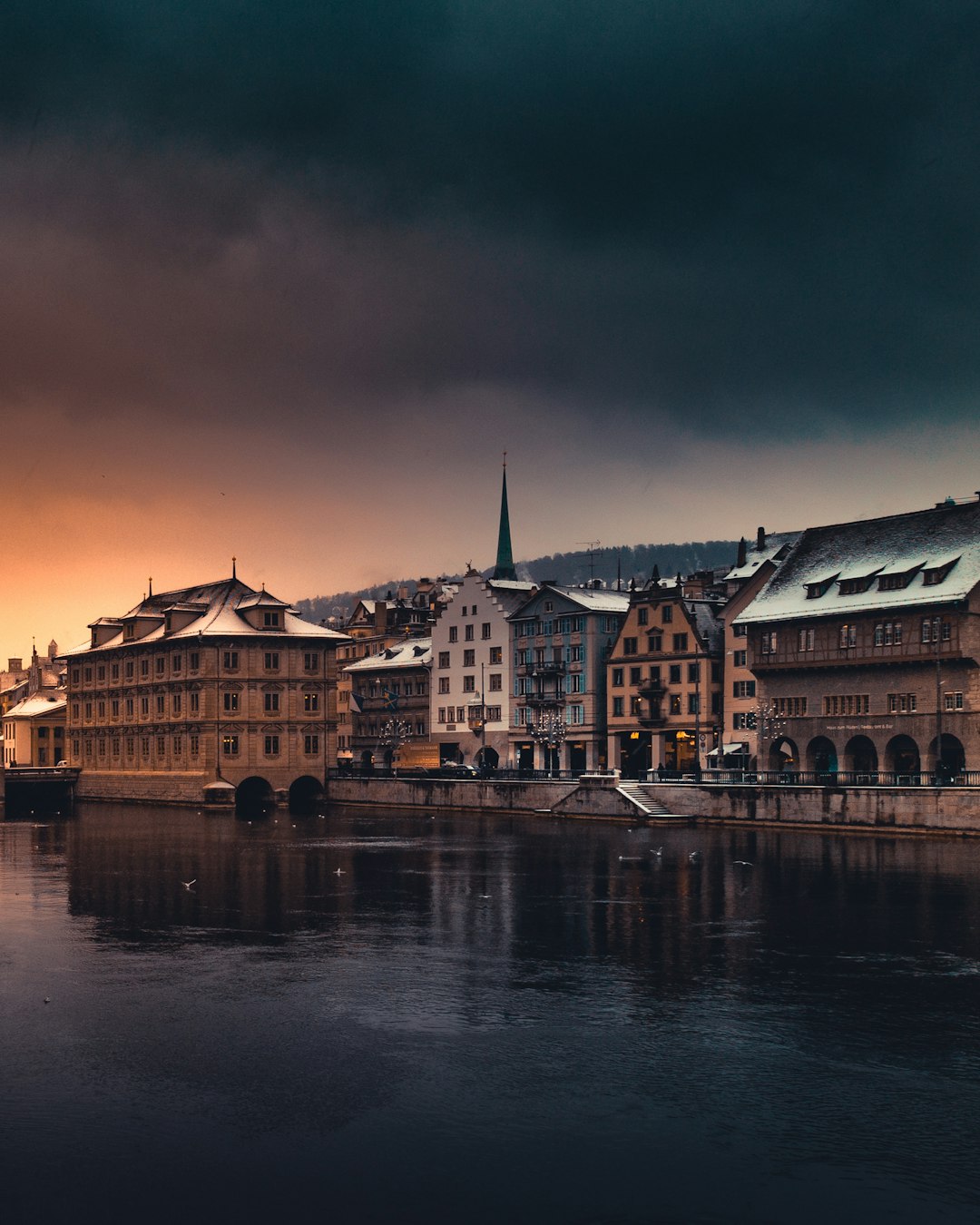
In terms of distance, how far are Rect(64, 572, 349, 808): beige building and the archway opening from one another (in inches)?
2188

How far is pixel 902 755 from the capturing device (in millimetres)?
89812

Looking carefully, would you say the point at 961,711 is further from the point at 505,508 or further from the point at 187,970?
the point at 505,508

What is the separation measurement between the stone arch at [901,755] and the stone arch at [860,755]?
2.23 meters

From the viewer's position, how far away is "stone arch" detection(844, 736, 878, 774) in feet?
303

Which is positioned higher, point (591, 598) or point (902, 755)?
point (591, 598)

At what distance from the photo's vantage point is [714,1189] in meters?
20.6

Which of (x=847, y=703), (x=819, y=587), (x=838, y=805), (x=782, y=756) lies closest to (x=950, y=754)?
(x=847, y=703)

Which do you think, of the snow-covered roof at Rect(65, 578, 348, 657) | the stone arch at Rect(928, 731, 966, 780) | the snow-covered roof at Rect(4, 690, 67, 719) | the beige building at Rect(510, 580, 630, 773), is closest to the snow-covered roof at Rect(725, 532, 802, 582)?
the beige building at Rect(510, 580, 630, 773)

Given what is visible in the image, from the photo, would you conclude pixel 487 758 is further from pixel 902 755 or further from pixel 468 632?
pixel 902 755

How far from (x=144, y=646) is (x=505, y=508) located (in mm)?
73130

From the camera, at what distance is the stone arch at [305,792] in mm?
128375

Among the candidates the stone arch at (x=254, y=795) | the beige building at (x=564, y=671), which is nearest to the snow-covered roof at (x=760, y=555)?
the beige building at (x=564, y=671)

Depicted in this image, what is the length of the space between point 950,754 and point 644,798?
1884cm

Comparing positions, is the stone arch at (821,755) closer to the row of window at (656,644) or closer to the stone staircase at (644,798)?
the stone staircase at (644,798)
